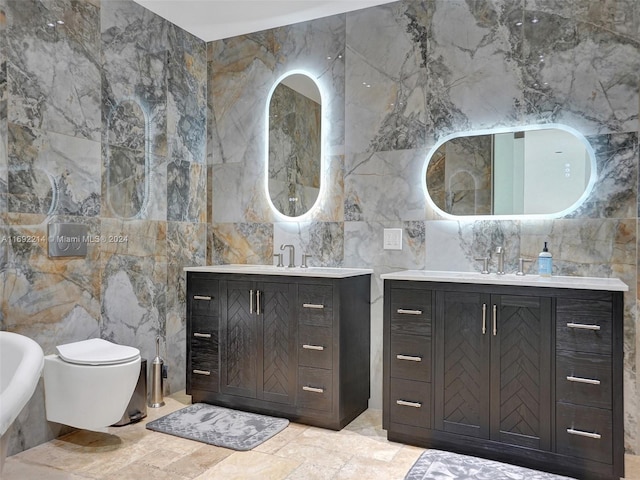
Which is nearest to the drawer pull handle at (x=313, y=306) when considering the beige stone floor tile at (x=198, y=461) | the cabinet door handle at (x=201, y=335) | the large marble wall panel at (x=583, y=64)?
the cabinet door handle at (x=201, y=335)

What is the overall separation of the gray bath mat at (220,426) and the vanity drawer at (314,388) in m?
0.21

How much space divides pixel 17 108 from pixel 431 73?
2.47 metres

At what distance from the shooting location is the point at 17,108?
2.54m

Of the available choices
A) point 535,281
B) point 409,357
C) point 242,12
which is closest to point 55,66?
point 242,12

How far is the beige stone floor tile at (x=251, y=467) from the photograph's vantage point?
2301 millimetres

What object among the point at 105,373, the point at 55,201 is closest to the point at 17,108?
the point at 55,201

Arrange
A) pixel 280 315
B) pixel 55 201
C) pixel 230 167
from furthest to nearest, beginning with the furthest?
pixel 230 167 < pixel 280 315 < pixel 55 201

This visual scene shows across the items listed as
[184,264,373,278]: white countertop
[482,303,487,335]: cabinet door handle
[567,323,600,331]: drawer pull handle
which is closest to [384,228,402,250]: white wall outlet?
[184,264,373,278]: white countertop

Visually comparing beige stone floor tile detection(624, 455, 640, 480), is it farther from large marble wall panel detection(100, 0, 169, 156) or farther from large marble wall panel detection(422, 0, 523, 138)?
large marble wall panel detection(100, 0, 169, 156)

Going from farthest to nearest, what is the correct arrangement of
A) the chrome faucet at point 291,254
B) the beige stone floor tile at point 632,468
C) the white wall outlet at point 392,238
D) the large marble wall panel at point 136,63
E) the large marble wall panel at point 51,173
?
the chrome faucet at point 291,254, the white wall outlet at point 392,238, the large marble wall panel at point 136,63, the large marble wall panel at point 51,173, the beige stone floor tile at point 632,468

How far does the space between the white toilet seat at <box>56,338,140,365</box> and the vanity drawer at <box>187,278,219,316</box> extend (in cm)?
64

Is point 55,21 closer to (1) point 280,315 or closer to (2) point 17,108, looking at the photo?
(2) point 17,108

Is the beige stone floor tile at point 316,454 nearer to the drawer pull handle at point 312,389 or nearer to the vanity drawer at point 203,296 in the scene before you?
the drawer pull handle at point 312,389

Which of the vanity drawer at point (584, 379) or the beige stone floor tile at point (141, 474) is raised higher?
the vanity drawer at point (584, 379)
